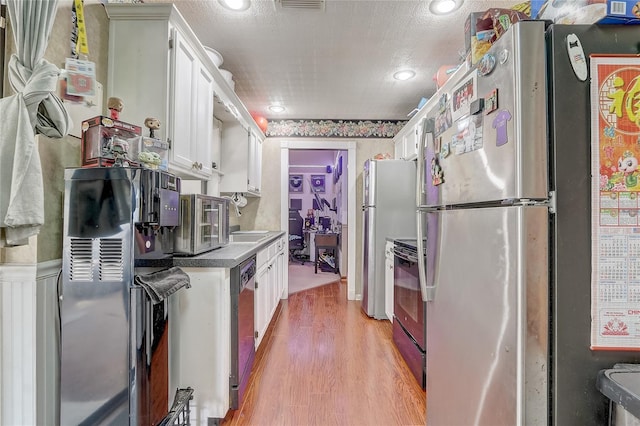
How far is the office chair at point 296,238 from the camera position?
7398 millimetres

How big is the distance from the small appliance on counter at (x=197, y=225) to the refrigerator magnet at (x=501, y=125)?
1417 mm

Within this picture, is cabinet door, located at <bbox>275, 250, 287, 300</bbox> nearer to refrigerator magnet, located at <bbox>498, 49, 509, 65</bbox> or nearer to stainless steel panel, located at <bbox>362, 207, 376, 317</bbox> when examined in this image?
stainless steel panel, located at <bbox>362, 207, 376, 317</bbox>

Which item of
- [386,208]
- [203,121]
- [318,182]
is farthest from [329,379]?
[318,182]

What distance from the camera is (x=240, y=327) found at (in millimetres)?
1685

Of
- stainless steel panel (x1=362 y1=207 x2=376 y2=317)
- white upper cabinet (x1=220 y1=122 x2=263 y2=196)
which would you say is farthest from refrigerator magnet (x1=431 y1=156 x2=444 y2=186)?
white upper cabinet (x1=220 y1=122 x2=263 y2=196)

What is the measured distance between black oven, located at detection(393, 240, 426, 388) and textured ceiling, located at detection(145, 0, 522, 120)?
1.54 m

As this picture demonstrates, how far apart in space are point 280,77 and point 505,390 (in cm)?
279

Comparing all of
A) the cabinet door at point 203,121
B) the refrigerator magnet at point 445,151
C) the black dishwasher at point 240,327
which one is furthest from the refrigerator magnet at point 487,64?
the cabinet door at point 203,121

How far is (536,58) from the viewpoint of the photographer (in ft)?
2.75

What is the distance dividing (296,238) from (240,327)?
5766 mm

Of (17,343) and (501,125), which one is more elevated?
(501,125)

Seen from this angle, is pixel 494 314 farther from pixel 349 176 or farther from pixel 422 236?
pixel 349 176

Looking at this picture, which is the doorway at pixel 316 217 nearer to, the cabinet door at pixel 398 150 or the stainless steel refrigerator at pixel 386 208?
the cabinet door at pixel 398 150

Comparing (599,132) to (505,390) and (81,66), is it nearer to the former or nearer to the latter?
(505,390)
